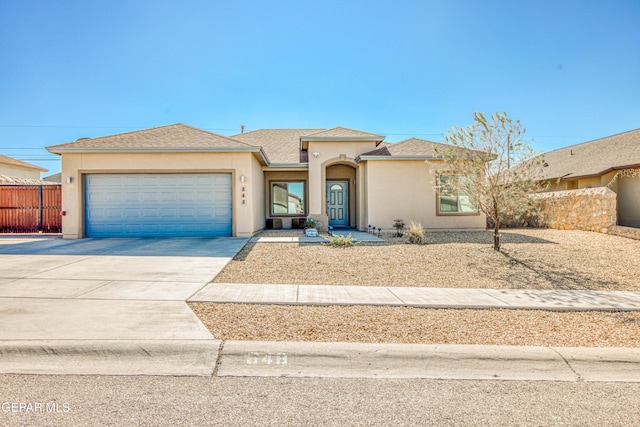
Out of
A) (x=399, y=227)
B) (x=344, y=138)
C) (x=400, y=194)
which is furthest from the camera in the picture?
Answer: (x=344, y=138)

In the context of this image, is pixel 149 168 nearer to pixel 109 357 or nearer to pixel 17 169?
pixel 109 357

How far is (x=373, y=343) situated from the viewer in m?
3.87

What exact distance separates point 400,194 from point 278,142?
27.1 ft

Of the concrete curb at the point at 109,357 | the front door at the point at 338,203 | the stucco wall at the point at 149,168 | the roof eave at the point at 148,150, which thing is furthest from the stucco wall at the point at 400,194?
the concrete curb at the point at 109,357

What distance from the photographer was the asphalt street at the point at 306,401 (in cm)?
256

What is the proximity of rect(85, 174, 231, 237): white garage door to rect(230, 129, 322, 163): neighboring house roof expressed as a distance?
486 centimetres

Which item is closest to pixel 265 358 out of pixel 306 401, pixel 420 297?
pixel 306 401

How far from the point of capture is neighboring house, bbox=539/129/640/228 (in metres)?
15.3

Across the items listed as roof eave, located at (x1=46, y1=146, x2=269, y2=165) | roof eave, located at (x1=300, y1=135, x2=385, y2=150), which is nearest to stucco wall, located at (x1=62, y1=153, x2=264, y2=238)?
roof eave, located at (x1=46, y1=146, x2=269, y2=165)

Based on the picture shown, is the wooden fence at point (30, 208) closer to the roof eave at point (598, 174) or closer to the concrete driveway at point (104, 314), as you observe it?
the concrete driveway at point (104, 314)

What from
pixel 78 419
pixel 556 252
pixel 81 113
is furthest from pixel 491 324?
pixel 81 113

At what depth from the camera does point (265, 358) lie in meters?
3.53

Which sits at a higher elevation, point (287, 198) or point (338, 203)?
point (287, 198)

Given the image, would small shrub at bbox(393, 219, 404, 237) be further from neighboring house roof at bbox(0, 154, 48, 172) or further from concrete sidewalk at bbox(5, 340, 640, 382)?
neighboring house roof at bbox(0, 154, 48, 172)
